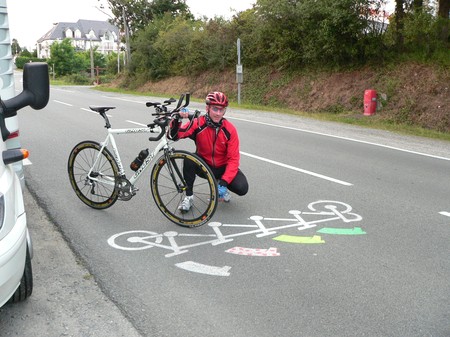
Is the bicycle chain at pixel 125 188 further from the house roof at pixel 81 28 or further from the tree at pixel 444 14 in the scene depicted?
the house roof at pixel 81 28

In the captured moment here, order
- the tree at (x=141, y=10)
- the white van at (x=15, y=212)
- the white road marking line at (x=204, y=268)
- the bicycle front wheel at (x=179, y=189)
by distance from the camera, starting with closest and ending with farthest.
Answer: the white van at (x=15, y=212)
the white road marking line at (x=204, y=268)
the bicycle front wheel at (x=179, y=189)
the tree at (x=141, y=10)

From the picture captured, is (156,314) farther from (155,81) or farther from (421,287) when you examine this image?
(155,81)

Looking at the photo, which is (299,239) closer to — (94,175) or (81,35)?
(94,175)

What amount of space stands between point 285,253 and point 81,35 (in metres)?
149

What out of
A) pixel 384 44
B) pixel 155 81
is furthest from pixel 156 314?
pixel 155 81

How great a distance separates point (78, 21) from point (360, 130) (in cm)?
14334

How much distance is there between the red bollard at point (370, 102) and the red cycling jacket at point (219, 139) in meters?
12.9

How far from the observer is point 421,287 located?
404cm

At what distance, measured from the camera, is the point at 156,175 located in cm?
545

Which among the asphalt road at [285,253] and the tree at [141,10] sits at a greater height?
the tree at [141,10]

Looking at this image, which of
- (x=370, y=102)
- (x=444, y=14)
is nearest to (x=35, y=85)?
(x=370, y=102)

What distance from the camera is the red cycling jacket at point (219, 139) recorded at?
5715 millimetres

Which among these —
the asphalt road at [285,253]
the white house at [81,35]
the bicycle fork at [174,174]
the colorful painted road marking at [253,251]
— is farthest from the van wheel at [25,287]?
the white house at [81,35]

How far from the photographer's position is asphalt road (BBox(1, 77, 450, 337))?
3.55 m
